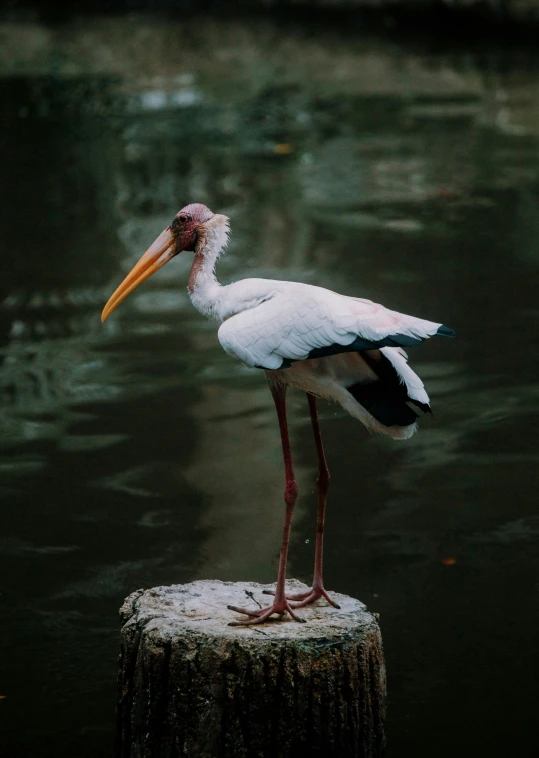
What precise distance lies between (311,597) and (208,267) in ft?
3.79

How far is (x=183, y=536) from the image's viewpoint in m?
5.52

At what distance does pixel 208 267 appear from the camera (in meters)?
4.11

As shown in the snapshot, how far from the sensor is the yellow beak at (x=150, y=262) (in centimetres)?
425

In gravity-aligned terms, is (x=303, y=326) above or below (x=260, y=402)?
above

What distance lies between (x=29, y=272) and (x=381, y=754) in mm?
6092

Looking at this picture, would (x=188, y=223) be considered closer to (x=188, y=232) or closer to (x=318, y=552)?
(x=188, y=232)

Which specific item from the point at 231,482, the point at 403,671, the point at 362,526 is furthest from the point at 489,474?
the point at 403,671

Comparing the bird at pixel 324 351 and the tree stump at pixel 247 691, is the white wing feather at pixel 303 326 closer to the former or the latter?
the bird at pixel 324 351

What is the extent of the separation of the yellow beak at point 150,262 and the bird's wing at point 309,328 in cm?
61

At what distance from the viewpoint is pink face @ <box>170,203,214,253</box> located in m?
4.18

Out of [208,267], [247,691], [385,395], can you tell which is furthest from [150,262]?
[247,691]

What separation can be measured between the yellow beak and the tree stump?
1296 mm

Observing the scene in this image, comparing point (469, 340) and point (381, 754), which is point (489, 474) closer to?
point (469, 340)

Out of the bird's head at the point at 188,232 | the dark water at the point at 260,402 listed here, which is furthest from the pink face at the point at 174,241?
the dark water at the point at 260,402
